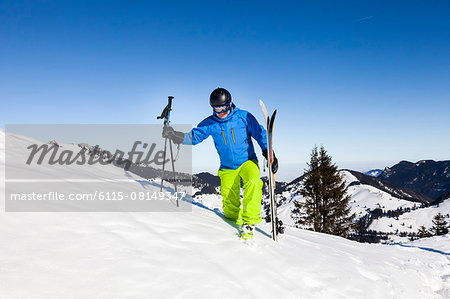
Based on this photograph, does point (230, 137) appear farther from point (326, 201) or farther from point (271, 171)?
point (326, 201)

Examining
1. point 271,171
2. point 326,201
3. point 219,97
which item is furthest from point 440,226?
point 219,97

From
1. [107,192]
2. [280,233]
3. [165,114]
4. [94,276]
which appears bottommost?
[280,233]

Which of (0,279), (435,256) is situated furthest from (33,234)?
(435,256)

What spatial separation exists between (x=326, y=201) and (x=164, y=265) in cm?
2051

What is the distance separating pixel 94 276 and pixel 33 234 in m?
1.00

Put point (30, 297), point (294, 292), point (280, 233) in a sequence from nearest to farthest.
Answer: point (30, 297) < point (294, 292) < point (280, 233)

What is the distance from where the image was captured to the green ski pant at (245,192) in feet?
15.6

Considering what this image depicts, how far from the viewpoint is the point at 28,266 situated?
228 centimetres

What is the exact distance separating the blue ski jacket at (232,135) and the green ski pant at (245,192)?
18 cm

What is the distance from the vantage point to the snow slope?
2.30 meters

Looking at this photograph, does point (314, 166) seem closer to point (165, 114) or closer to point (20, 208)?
point (165, 114)

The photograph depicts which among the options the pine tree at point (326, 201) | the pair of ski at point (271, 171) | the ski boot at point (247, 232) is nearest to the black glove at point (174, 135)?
the pair of ski at point (271, 171)

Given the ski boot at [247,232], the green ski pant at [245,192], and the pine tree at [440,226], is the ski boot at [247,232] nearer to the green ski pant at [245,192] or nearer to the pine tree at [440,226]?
Answer: the green ski pant at [245,192]

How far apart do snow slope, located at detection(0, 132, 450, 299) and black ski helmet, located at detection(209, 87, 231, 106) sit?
94.5 inches
